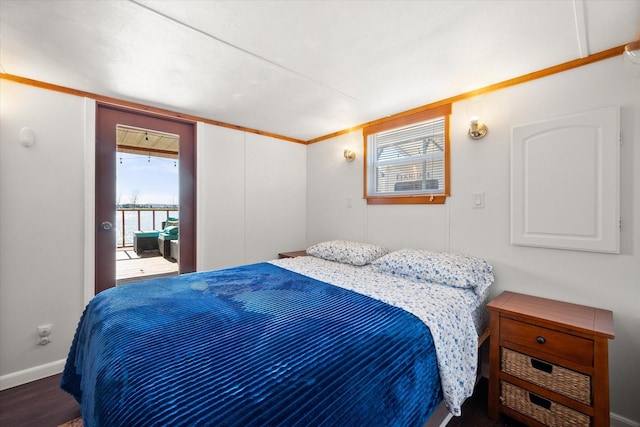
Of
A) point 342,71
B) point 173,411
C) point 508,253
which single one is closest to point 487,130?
point 508,253

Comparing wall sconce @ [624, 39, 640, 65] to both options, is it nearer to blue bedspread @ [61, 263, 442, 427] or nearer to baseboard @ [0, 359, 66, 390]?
blue bedspread @ [61, 263, 442, 427]

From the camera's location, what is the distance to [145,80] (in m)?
2.10

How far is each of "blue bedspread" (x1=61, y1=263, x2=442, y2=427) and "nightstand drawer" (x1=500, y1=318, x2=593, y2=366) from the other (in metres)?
0.72

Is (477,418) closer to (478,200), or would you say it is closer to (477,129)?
(478,200)

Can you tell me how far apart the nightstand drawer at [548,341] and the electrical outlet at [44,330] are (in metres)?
3.46

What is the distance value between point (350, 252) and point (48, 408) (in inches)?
99.6

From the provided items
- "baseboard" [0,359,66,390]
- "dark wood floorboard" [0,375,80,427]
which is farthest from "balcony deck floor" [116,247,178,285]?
"dark wood floorboard" [0,375,80,427]

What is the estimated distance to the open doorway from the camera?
2.58 m

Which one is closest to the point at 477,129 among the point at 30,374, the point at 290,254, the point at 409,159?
the point at 409,159

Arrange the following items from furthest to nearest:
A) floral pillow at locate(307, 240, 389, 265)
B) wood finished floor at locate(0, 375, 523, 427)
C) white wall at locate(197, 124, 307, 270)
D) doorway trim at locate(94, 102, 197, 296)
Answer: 1. white wall at locate(197, 124, 307, 270)
2. floral pillow at locate(307, 240, 389, 265)
3. doorway trim at locate(94, 102, 197, 296)
4. wood finished floor at locate(0, 375, 523, 427)

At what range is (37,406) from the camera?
72.4 inches

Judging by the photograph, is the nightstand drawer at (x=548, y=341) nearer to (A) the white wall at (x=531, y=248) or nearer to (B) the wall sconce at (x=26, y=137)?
(A) the white wall at (x=531, y=248)

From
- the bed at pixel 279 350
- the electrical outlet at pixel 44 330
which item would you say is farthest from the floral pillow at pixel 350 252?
the electrical outlet at pixel 44 330

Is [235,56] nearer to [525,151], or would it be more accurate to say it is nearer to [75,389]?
[525,151]
